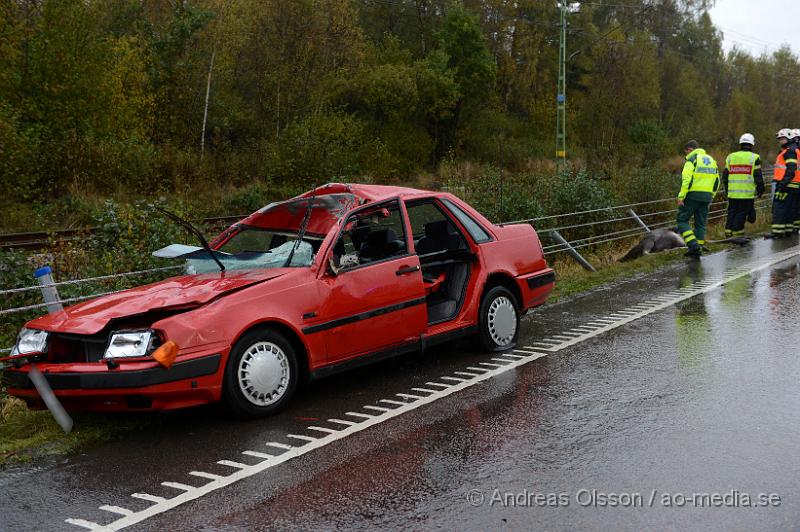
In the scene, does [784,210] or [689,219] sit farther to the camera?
[784,210]

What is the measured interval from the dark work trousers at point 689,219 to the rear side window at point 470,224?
7.95 m

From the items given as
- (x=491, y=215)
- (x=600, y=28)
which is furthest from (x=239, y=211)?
(x=600, y=28)

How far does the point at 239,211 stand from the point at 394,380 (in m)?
22.3

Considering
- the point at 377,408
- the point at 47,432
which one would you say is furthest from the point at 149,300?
the point at 377,408

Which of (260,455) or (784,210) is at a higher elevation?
(784,210)

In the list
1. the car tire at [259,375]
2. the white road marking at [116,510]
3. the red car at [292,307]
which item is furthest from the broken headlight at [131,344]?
the white road marking at [116,510]

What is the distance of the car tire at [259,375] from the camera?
20.1ft

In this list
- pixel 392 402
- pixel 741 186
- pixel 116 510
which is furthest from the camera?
pixel 741 186

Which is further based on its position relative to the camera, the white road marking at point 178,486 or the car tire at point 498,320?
the car tire at point 498,320

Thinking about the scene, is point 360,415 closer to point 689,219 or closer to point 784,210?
point 689,219

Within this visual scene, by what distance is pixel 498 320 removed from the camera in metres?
8.42

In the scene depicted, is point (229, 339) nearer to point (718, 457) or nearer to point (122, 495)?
point (122, 495)

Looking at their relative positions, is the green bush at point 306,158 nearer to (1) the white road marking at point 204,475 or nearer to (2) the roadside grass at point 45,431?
(2) the roadside grass at point 45,431

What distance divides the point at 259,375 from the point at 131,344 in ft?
3.02
